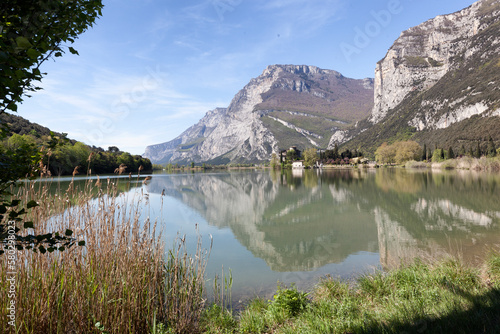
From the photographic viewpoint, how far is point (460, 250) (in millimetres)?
9102

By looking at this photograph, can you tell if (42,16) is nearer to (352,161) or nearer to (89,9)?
(89,9)

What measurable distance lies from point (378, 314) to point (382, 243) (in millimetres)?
8276

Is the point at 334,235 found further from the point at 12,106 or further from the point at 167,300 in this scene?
the point at 12,106

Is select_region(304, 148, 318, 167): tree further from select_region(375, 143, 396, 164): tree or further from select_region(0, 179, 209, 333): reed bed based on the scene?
select_region(0, 179, 209, 333): reed bed

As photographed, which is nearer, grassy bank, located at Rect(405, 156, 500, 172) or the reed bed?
the reed bed

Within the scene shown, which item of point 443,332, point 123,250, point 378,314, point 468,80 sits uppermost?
point 468,80

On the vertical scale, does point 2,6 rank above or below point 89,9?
below

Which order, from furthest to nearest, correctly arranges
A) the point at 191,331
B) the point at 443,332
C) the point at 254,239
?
the point at 254,239 < the point at 191,331 < the point at 443,332

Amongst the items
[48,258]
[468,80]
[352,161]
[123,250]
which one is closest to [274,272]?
[123,250]

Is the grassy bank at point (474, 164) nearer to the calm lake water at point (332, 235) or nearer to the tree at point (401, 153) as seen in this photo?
the tree at point (401, 153)

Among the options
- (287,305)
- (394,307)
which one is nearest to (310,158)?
(287,305)

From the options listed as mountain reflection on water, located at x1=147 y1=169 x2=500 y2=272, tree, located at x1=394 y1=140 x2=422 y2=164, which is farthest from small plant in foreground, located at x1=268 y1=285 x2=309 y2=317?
tree, located at x1=394 y1=140 x2=422 y2=164

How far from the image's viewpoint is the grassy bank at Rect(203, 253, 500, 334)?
3.54 metres

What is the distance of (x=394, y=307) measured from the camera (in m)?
→ 4.22
